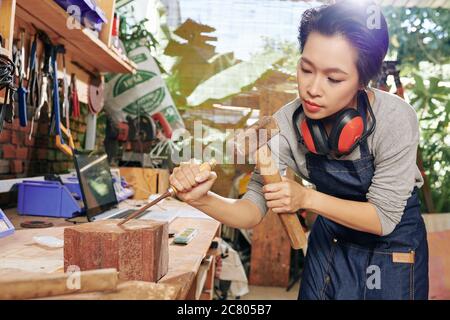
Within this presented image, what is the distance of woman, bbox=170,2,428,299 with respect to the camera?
108 centimetres

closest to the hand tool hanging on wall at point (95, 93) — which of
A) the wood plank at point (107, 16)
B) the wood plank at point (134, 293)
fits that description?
the wood plank at point (107, 16)

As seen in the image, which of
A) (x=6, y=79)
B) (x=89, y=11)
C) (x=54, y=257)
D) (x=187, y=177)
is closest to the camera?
(x=187, y=177)

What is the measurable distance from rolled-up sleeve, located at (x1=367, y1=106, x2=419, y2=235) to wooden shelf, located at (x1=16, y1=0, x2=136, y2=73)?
4.60ft

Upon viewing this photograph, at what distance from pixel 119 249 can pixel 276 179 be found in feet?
1.43

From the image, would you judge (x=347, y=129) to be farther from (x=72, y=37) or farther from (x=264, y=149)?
(x=72, y=37)

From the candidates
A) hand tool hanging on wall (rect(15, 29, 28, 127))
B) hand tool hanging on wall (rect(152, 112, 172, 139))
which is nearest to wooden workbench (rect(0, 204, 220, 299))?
hand tool hanging on wall (rect(15, 29, 28, 127))

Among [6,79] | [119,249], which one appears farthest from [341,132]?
[6,79]

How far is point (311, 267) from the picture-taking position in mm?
1487

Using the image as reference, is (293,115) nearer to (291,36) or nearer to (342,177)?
(342,177)

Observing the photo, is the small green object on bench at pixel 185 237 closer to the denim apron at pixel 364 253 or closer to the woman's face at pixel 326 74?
the denim apron at pixel 364 253

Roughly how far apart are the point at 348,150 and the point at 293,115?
0.22 m

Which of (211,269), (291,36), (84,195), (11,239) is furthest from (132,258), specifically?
(291,36)

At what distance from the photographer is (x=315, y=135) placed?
1.20 metres

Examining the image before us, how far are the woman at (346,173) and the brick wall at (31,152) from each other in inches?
52.9
